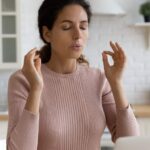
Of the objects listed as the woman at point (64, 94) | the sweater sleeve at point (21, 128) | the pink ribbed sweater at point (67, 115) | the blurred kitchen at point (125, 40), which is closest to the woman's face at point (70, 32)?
the woman at point (64, 94)

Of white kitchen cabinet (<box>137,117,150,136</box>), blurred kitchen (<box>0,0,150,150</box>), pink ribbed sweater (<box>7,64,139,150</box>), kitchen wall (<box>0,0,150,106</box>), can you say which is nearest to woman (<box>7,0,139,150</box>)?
pink ribbed sweater (<box>7,64,139,150</box>)

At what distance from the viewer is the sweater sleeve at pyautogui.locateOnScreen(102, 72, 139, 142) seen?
52.4 inches

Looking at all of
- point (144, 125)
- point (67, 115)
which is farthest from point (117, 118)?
point (144, 125)

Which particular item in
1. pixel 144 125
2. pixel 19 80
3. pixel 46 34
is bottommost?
pixel 144 125

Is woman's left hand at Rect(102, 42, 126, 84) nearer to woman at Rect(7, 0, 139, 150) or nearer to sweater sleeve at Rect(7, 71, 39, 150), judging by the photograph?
woman at Rect(7, 0, 139, 150)

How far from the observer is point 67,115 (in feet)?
4.20

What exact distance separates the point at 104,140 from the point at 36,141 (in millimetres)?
1786

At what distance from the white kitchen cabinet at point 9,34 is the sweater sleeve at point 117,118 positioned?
1915mm

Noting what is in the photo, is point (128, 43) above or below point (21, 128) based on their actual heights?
above

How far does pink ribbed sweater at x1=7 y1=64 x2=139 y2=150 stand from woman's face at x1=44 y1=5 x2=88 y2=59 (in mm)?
106

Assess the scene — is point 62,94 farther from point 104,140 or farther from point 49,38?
point 104,140

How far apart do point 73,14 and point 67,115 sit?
1.04 feet

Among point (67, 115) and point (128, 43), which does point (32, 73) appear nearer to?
point (67, 115)

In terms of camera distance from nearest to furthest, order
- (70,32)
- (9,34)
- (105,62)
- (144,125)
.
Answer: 1. (70,32)
2. (105,62)
3. (144,125)
4. (9,34)
